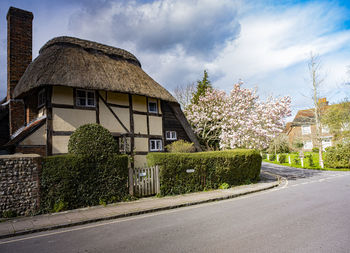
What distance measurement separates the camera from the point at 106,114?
43.9 ft

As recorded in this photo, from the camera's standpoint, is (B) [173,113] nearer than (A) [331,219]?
No

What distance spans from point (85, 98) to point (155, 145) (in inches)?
202

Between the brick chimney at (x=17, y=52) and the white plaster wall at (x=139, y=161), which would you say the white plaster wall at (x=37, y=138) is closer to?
the brick chimney at (x=17, y=52)

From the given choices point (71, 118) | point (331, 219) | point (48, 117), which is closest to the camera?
point (331, 219)

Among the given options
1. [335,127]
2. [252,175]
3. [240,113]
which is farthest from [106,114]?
[335,127]

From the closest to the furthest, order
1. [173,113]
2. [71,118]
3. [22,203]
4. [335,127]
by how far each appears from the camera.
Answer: [22,203] < [71,118] < [173,113] < [335,127]

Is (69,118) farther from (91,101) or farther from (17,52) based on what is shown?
(17,52)

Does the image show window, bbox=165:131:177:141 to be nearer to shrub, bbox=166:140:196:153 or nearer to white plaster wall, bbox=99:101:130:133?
shrub, bbox=166:140:196:153

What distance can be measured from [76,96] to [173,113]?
→ 676 cm

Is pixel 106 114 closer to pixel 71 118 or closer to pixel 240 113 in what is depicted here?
pixel 71 118

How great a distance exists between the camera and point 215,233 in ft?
17.0

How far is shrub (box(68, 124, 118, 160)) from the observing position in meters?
8.76

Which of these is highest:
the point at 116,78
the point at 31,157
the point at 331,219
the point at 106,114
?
the point at 116,78

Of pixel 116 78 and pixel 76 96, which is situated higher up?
pixel 116 78
